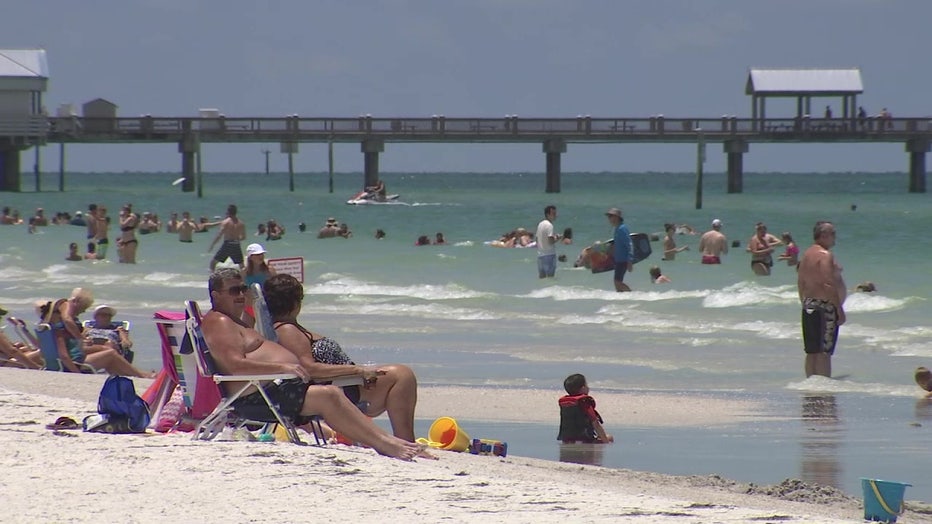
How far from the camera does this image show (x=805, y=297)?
10586mm

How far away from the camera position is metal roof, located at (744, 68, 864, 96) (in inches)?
2251

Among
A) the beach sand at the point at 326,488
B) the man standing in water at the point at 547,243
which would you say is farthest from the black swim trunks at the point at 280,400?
the man standing in water at the point at 547,243

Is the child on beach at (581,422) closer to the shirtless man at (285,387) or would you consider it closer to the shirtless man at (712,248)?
the shirtless man at (285,387)

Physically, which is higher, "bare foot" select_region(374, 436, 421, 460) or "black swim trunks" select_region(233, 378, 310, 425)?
"black swim trunks" select_region(233, 378, 310, 425)

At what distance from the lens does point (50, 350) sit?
10.6 m

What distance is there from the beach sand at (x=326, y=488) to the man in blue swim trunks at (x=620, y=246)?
10471 millimetres

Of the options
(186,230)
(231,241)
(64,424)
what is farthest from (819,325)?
(186,230)

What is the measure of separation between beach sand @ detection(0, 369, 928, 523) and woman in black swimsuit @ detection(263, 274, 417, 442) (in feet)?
1.17

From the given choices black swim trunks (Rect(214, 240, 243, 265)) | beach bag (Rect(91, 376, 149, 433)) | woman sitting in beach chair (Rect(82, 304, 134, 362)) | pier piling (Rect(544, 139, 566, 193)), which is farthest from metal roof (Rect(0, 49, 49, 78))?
beach bag (Rect(91, 376, 149, 433))

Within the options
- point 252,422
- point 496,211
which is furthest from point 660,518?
point 496,211

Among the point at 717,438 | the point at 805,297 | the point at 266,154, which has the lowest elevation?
the point at 717,438

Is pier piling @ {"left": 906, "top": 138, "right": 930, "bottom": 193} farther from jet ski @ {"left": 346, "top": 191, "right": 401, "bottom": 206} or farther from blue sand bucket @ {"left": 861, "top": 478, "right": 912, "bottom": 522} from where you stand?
blue sand bucket @ {"left": 861, "top": 478, "right": 912, "bottom": 522}

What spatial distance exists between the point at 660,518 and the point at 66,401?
14.0ft

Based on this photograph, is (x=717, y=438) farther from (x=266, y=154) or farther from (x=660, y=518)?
(x=266, y=154)
